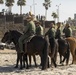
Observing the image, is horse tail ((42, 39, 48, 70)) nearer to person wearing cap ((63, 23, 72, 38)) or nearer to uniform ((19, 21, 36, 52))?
uniform ((19, 21, 36, 52))

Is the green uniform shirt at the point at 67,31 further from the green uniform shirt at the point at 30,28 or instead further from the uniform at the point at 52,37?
the green uniform shirt at the point at 30,28

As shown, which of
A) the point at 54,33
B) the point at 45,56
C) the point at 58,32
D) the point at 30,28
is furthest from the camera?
the point at 58,32

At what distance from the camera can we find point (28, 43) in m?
15.7

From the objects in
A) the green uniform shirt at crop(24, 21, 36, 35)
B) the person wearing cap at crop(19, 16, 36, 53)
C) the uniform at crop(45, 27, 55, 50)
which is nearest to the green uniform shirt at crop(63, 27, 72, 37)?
the uniform at crop(45, 27, 55, 50)

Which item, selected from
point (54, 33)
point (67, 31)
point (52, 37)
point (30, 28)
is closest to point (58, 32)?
point (54, 33)

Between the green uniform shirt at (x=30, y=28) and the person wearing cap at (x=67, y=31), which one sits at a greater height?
the green uniform shirt at (x=30, y=28)

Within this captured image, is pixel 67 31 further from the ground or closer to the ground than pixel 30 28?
closer to the ground

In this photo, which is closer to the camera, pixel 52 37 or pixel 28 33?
pixel 28 33

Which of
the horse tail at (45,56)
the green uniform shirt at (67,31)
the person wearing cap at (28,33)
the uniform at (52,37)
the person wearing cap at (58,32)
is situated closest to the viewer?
the horse tail at (45,56)

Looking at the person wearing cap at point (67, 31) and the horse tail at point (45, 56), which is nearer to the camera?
the horse tail at point (45, 56)

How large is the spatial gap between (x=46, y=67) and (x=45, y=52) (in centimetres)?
75

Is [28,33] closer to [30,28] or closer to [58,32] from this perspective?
[30,28]

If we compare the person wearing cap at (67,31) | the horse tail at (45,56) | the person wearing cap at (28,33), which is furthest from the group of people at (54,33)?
the person wearing cap at (28,33)

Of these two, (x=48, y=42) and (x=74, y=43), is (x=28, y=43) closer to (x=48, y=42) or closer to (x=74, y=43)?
(x=48, y=42)
